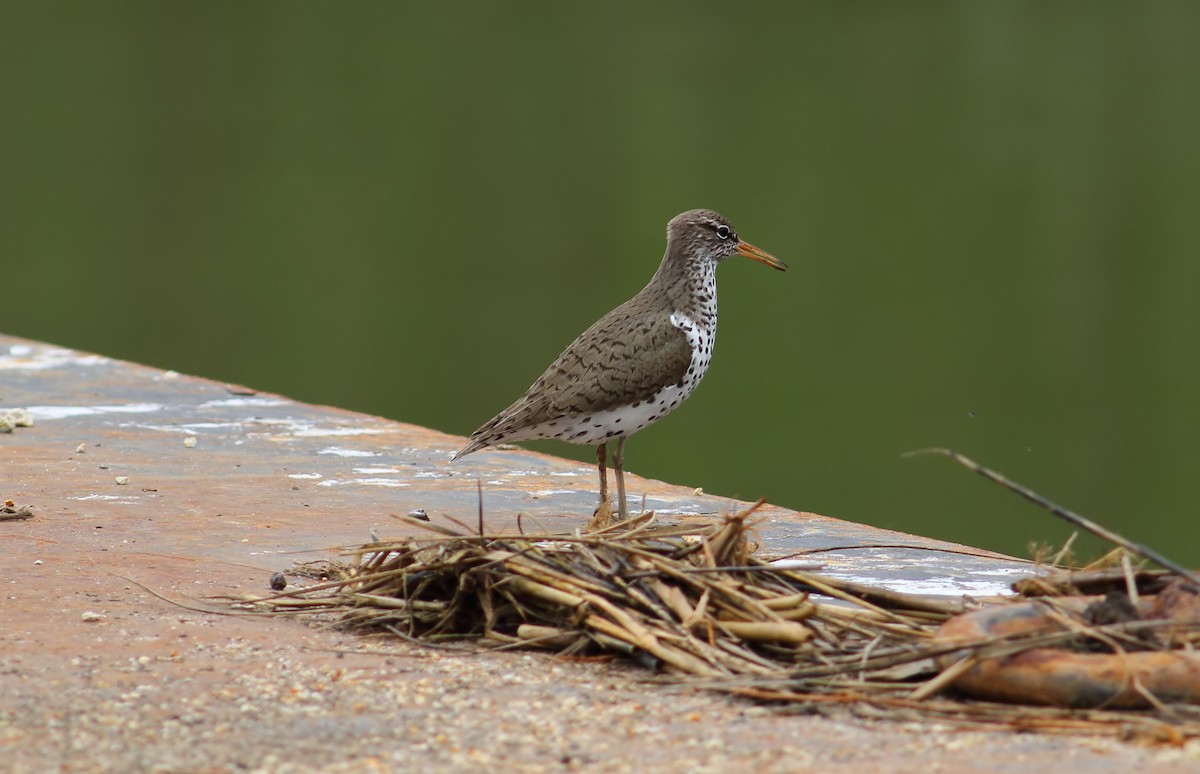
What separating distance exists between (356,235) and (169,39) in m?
12.3

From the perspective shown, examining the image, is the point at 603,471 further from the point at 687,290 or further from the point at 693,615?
the point at 693,615

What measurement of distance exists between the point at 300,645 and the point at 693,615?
1091mm

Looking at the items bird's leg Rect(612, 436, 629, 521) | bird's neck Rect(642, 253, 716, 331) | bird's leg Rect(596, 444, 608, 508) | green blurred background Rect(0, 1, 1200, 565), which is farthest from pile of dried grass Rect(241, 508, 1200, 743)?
green blurred background Rect(0, 1, 1200, 565)

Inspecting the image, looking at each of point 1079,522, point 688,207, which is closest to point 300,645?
point 1079,522

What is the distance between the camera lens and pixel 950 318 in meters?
20.7

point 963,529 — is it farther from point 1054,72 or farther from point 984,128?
point 1054,72

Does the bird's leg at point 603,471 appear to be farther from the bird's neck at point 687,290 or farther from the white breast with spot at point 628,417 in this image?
the bird's neck at point 687,290

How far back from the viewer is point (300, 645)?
4.93 meters

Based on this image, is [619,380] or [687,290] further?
[687,290]

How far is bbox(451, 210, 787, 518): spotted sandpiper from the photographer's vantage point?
7.20 metres

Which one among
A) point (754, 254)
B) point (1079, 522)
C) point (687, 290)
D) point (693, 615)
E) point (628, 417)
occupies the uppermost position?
point (754, 254)

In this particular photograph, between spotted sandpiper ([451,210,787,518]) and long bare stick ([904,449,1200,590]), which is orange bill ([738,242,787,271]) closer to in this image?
spotted sandpiper ([451,210,787,518])

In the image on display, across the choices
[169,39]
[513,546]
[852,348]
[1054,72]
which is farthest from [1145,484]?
[169,39]

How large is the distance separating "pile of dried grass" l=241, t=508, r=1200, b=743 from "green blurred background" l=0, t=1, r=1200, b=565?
7.85m
